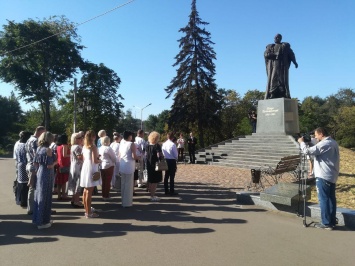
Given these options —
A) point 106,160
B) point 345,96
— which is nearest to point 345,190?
point 106,160

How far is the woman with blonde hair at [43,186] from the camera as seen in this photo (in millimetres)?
5332

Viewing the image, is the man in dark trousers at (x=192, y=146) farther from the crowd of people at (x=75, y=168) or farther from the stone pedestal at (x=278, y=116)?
the crowd of people at (x=75, y=168)

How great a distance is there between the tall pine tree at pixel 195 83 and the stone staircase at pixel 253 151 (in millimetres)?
12785

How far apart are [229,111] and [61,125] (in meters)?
26.3

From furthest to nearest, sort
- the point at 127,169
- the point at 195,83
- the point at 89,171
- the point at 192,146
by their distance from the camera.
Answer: the point at 195,83, the point at 192,146, the point at 127,169, the point at 89,171

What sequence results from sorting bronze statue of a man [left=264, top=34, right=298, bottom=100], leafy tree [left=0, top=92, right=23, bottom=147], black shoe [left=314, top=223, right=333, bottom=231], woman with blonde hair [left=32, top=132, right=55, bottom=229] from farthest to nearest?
leafy tree [left=0, top=92, right=23, bottom=147] → bronze statue of a man [left=264, top=34, right=298, bottom=100] → woman with blonde hair [left=32, top=132, right=55, bottom=229] → black shoe [left=314, top=223, right=333, bottom=231]

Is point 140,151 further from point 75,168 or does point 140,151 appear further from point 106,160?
point 75,168

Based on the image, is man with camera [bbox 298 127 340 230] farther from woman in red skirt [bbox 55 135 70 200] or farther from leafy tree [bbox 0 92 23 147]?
leafy tree [bbox 0 92 23 147]

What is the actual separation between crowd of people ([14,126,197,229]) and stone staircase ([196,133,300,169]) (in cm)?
808

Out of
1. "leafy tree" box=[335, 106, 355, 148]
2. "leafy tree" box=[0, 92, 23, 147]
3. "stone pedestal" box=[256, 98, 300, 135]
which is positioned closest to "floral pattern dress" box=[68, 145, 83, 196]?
"stone pedestal" box=[256, 98, 300, 135]

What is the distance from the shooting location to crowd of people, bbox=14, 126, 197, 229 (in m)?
5.45

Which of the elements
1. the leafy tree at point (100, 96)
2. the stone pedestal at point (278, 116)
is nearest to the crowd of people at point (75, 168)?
the stone pedestal at point (278, 116)

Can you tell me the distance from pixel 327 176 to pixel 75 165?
5.28 meters

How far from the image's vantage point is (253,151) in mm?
17391
